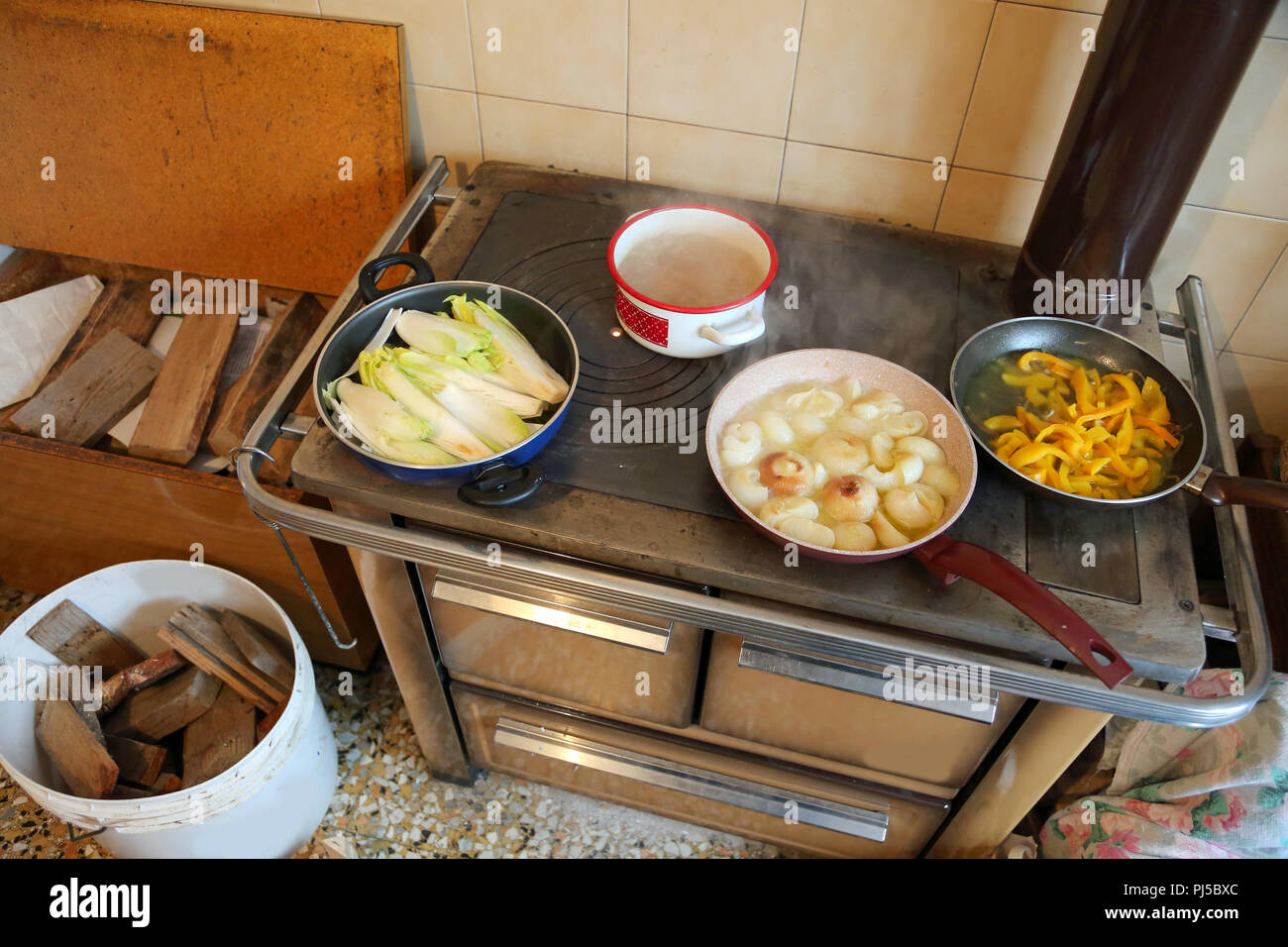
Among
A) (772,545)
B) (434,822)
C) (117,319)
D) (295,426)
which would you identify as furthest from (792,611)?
(117,319)

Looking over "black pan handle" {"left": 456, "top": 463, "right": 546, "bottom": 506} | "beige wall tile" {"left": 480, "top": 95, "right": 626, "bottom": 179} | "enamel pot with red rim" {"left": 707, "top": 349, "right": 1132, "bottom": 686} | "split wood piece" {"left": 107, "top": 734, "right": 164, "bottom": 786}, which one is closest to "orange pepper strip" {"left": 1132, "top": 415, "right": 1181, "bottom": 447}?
"enamel pot with red rim" {"left": 707, "top": 349, "right": 1132, "bottom": 686}

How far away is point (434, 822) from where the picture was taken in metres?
1.77

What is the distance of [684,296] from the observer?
130 cm

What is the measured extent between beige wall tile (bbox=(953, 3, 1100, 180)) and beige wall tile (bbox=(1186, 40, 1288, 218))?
228mm

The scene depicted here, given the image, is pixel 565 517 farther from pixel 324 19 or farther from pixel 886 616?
pixel 324 19

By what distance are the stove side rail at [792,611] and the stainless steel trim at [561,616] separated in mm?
55

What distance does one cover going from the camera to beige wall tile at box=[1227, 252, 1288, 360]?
139cm

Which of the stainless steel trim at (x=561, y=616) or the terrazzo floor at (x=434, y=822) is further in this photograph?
the terrazzo floor at (x=434, y=822)

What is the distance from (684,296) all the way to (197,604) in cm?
118

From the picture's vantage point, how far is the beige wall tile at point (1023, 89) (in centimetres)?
123

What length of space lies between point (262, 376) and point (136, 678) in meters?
0.65

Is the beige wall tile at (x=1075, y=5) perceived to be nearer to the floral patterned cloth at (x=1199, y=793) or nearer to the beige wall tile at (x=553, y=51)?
the beige wall tile at (x=553, y=51)

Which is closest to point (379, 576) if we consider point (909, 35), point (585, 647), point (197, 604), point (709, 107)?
point (585, 647)

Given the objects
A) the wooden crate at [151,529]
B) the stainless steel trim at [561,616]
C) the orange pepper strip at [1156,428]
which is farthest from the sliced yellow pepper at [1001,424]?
the wooden crate at [151,529]
